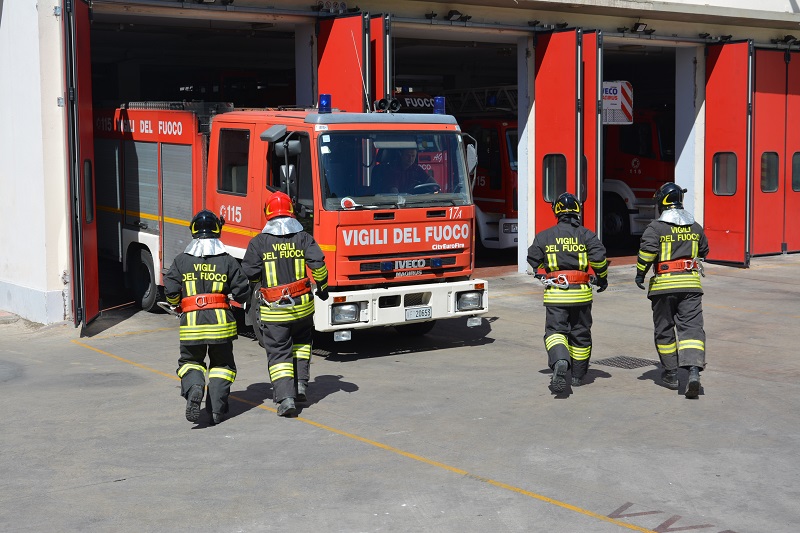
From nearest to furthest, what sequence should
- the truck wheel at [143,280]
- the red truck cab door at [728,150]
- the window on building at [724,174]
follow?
1. the truck wheel at [143,280]
2. the red truck cab door at [728,150]
3. the window on building at [724,174]

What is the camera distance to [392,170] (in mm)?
10656

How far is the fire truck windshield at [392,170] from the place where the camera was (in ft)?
34.0

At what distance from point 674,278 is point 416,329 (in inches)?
141

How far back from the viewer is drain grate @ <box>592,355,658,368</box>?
1051 cm

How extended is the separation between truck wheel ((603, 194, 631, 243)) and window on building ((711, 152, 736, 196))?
98.9 inches

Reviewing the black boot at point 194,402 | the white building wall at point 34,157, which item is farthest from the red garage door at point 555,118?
the black boot at point 194,402

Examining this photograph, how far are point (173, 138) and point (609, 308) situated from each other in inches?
230

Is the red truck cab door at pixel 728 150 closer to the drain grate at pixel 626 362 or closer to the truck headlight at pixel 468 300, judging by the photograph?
the drain grate at pixel 626 362

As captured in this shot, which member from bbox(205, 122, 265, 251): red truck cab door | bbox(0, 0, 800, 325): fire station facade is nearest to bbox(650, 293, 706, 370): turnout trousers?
bbox(205, 122, 265, 251): red truck cab door

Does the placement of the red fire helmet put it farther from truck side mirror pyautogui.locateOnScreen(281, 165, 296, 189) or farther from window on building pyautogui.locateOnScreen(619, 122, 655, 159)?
window on building pyautogui.locateOnScreen(619, 122, 655, 159)

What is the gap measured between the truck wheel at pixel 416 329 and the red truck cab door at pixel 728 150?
820cm

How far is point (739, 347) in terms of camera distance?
37.4ft

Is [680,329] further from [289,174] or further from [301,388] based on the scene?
[289,174]

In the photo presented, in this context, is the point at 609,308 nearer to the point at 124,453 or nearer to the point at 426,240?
the point at 426,240
